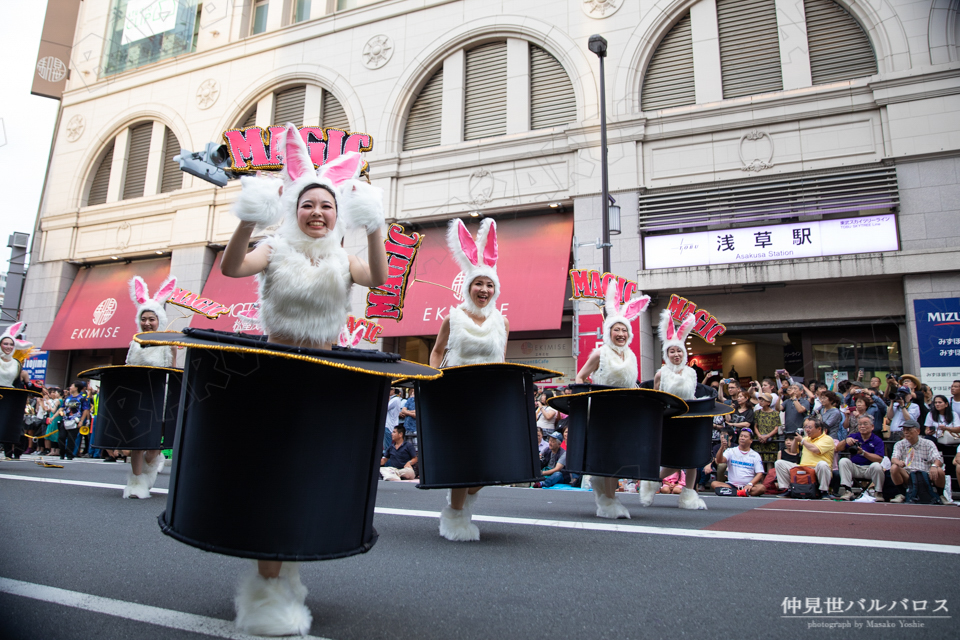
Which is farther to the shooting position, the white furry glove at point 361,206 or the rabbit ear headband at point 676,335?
the rabbit ear headband at point 676,335

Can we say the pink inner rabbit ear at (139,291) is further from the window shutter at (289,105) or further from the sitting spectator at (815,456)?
the window shutter at (289,105)

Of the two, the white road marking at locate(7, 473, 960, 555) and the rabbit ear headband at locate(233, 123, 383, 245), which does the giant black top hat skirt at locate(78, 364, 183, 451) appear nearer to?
the white road marking at locate(7, 473, 960, 555)

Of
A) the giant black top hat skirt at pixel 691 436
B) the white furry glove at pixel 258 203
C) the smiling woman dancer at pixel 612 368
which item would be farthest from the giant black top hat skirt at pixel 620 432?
the white furry glove at pixel 258 203

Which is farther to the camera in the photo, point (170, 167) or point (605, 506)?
point (170, 167)

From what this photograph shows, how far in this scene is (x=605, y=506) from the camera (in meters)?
5.79

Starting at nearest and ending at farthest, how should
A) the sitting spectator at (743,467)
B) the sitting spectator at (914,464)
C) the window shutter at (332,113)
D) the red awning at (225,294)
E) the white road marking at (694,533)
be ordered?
the white road marking at (694,533)
the sitting spectator at (914,464)
the sitting spectator at (743,467)
the red awning at (225,294)
the window shutter at (332,113)

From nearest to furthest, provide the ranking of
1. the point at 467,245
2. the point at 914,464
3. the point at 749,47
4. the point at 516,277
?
the point at 467,245 → the point at 914,464 → the point at 749,47 → the point at 516,277

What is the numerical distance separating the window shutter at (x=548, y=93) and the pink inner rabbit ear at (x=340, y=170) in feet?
47.0

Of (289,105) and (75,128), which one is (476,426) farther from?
(75,128)

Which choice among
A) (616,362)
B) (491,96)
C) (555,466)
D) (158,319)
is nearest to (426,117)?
(491,96)

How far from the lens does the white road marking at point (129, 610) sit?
2293 mm

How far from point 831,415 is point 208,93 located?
20708 mm

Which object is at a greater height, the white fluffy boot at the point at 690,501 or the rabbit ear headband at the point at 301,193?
the rabbit ear headband at the point at 301,193

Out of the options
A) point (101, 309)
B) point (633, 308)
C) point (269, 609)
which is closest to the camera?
point (269, 609)
